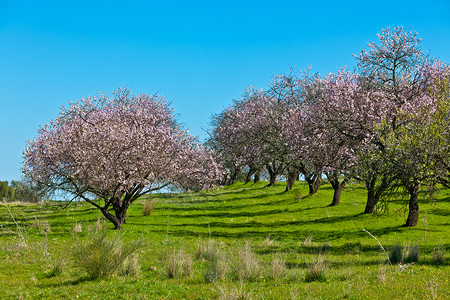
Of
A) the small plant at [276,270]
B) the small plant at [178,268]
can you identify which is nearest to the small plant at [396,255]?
the small plant at [276,270]

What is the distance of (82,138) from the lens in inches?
1063

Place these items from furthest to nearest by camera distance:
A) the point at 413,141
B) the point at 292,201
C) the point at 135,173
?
1. the point at 292,201
2. the point at 135,173
3. the point at 413,141

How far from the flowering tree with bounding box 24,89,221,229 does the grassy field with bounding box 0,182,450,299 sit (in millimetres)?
2769

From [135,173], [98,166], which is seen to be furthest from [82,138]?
[135,173]

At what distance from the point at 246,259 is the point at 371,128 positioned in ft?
55.3

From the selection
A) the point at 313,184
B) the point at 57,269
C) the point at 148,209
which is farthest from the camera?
the point at 313,184

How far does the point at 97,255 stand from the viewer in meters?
13.5

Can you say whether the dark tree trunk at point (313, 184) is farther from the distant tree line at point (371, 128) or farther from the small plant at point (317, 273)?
the small plant at point (317, 273)

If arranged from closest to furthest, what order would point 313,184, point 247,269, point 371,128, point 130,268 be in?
point 247,269, point 130,268, point 371,128, point 313,184

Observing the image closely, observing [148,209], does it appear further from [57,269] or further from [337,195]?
[57,269]

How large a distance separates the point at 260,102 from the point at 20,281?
41.9 m

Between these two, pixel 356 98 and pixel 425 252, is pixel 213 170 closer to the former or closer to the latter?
pixel 356 98

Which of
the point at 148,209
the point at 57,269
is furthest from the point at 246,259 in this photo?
the point at 148,209

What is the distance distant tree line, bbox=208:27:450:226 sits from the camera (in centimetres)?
1906
